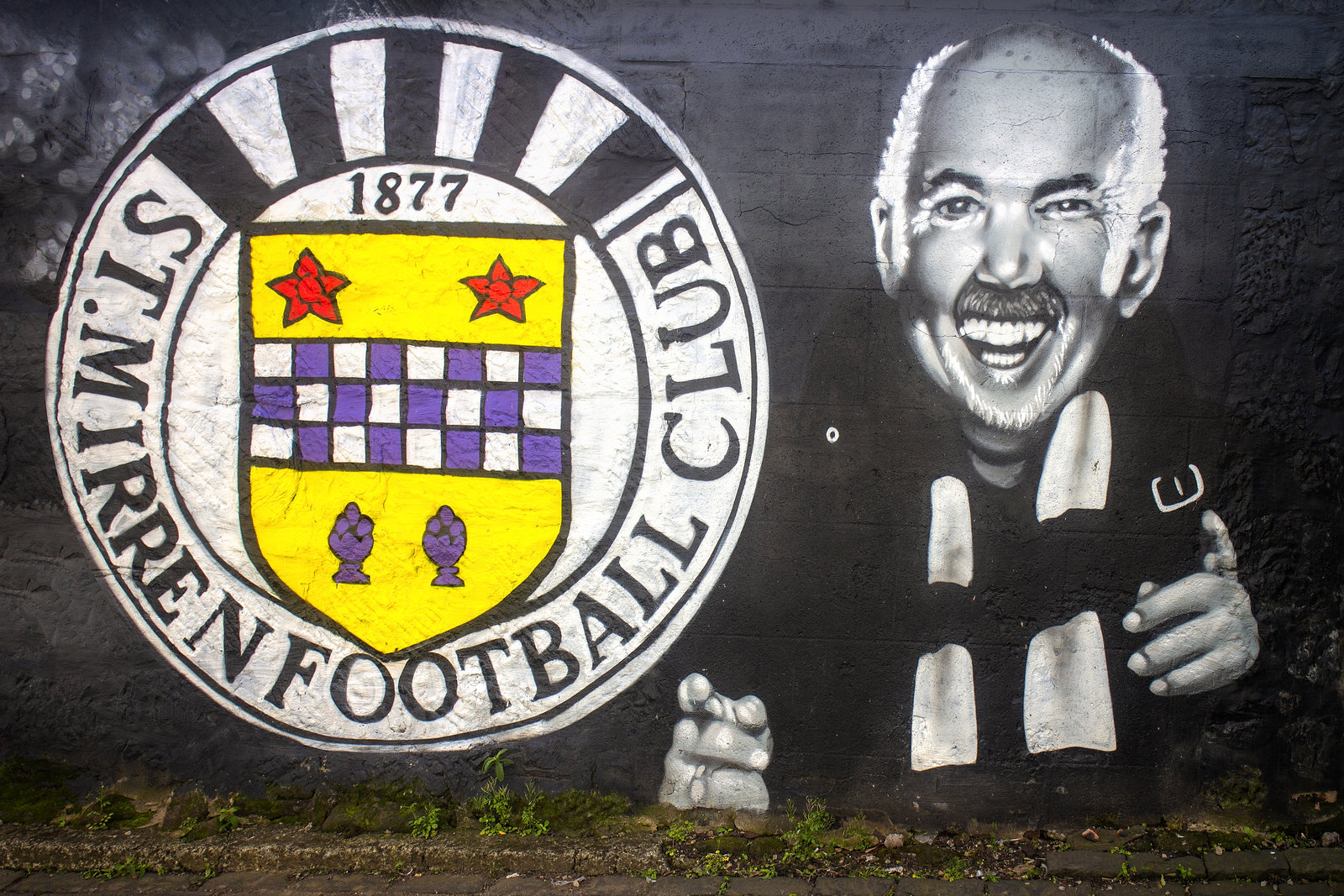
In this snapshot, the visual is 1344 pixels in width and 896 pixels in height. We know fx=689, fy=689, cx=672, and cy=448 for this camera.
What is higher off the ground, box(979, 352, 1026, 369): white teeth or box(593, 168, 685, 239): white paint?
box(593, 168, 685, 239): white paint

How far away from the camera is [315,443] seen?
2816mm

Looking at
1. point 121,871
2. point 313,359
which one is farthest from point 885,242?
point 121,871

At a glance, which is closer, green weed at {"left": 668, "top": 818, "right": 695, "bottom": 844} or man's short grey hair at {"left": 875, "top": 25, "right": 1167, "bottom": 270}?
man's short grey hair at {"left": 875, "top": 25, "right": 1167, "bottom": 270}

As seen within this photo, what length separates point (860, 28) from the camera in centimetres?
271

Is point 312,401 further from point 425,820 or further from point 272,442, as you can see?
point 425,820

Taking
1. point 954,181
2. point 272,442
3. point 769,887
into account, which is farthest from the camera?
point 272,442

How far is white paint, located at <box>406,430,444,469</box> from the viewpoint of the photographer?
2.80 metres

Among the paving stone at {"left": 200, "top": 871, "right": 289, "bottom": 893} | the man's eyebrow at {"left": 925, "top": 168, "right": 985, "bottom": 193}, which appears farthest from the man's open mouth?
the paving stone at {"left": 200, "top": 871, "right": 289, "bottom": 893}

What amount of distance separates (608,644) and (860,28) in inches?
105

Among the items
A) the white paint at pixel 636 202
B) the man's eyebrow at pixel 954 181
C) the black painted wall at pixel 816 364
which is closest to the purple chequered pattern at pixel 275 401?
the black painted wall at pixel 816 364

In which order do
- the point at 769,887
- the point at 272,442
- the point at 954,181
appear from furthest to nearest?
the point at 272,442 → the point at 954,181 → the point at 769,887

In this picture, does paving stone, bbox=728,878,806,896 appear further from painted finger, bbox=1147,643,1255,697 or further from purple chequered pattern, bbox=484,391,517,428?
purple chequered pattern, bbox=484,391,517,428

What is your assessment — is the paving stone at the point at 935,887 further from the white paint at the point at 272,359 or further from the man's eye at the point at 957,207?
the white paint at the point at 272,359

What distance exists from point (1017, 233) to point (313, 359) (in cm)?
287
